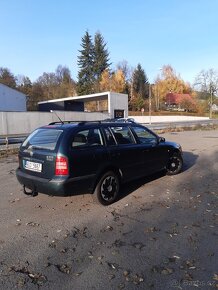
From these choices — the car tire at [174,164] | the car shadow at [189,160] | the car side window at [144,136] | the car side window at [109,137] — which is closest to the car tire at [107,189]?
the car side window at [109,137]

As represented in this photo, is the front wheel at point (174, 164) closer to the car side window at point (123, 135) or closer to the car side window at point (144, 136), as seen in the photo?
the car side window at point (144, 136)

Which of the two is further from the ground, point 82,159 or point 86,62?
point 86,62

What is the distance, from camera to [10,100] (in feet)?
152

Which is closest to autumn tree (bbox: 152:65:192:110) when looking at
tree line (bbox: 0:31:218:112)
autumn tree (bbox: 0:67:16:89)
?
tree line (bbox: 0:31:218:112)

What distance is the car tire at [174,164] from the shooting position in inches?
341

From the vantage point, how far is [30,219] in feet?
17.8

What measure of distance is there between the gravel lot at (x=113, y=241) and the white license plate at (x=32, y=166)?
2.54 feet

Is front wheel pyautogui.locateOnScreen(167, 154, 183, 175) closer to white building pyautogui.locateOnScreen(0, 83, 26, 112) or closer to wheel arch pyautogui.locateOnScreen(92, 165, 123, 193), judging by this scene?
wheel arch pyautogui.locateOnScreen(92, 165, 123, 193)

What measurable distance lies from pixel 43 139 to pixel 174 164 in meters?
4.25

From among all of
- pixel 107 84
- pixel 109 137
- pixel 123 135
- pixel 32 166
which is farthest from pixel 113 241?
pixel 107 84

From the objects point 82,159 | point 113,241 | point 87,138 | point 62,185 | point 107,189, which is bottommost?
point 113,241

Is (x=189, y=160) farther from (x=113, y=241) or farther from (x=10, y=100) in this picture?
(x=10, y=100)

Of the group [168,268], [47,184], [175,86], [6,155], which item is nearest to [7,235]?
[47,184]

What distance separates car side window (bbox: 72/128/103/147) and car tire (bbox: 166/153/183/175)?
3098 mm
